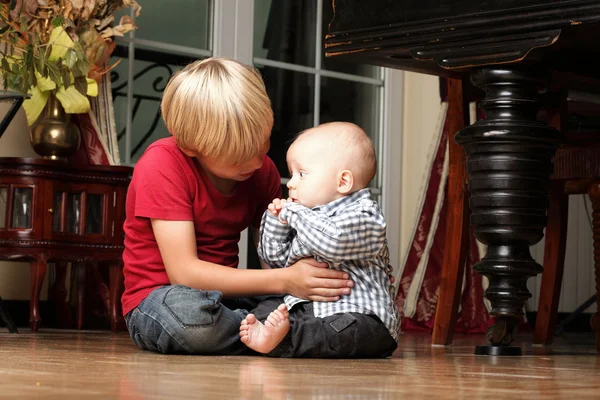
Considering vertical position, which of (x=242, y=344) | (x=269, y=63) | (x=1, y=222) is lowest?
(x=242, y=344)

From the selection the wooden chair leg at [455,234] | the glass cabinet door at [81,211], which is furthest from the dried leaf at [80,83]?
the wooden chair leg at [455,234]

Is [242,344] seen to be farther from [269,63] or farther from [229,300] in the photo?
[269,63]

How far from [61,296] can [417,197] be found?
5.98 feet

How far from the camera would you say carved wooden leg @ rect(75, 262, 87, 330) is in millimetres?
3148

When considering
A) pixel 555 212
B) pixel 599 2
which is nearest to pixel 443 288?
pixel 555 212

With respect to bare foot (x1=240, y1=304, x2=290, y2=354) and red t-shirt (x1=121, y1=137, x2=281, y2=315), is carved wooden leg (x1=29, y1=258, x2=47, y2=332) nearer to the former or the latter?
red t-shirt (x1=121, y1=137, x2=281, y2=315)

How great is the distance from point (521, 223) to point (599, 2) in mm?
432

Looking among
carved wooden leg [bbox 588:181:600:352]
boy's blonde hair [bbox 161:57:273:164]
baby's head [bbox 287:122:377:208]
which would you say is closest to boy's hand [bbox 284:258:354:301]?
baby's head [bbox 287:122:377:208]

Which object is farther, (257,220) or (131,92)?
(131,92)

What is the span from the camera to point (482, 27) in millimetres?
1848

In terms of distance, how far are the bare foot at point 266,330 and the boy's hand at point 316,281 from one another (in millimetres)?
88

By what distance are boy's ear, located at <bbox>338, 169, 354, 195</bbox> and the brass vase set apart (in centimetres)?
154

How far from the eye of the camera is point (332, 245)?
5.60 ft

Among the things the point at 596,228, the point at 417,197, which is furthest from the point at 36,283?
the point at 417,197
